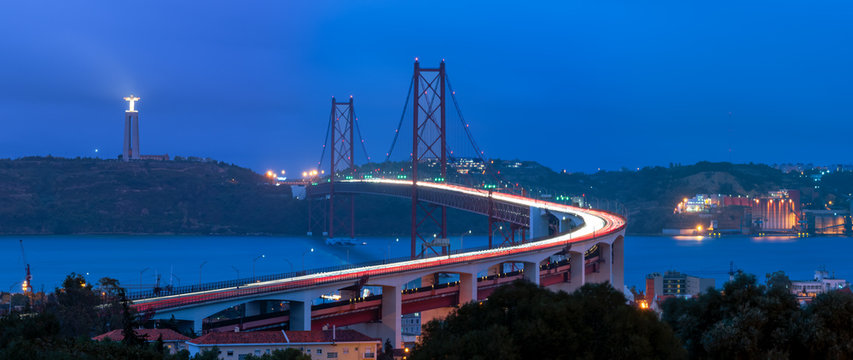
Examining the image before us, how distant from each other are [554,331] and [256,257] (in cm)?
5857

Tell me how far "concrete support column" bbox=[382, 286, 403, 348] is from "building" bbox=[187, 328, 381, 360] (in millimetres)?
3919

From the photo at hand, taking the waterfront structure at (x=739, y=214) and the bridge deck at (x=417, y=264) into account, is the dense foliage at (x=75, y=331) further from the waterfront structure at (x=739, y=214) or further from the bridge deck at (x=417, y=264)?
the waterfront structure at (x=739, y=214)

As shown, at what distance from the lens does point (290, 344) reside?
719 inches

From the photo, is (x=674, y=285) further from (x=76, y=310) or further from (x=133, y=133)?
(x=133, y=133)

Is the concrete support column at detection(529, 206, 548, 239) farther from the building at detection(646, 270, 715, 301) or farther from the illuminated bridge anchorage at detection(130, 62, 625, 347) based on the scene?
the building at detection(646, 270, 715, 301)

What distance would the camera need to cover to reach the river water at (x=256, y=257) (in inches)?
2154

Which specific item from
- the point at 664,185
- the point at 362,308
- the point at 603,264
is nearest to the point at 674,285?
the point at 603,264

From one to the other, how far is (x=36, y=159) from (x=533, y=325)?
11495cm

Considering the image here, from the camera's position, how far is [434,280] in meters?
29.2

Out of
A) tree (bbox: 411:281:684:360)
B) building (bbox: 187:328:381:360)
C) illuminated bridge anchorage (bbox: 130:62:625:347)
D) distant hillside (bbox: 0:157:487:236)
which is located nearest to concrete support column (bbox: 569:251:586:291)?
illuminated bridge anchorage (bbox: 130:62:625:347)

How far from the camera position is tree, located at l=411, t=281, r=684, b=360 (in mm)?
10578

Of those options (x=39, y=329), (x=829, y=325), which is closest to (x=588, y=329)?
(x=829, y=325)

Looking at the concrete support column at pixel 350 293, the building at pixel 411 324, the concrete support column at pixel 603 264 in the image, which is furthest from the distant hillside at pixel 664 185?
the concrete support column at pixel 350 293

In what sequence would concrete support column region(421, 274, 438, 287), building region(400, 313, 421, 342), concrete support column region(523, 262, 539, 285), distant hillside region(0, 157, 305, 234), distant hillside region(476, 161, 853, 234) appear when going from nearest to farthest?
concrete support column region(421, 274, 438, 287)
concrete support column region(523, 262, 539, 285)
building region(400, 313, 421, 342)
distant hillside region(0, 157, 305, 234)
distant hillside region(476, 161, 853, 234)
